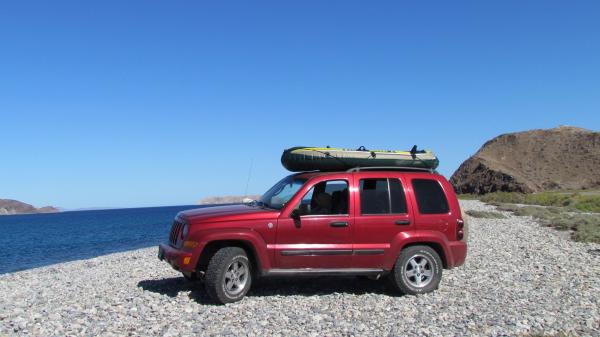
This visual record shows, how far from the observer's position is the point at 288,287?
30.1ft

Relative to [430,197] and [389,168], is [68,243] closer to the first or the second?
[389,168]

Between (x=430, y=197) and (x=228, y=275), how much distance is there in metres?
3.64

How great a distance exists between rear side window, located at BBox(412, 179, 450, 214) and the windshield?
1980 millimetres

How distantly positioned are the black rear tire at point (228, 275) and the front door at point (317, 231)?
54cm

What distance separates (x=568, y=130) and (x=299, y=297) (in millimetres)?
103308

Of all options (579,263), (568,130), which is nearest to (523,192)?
(568,130)

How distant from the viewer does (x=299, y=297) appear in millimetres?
8383

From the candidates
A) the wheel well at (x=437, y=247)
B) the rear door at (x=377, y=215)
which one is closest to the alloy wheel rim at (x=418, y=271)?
the wheel well at (x=437, y=247)

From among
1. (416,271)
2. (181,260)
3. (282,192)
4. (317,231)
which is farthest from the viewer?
(282,192)

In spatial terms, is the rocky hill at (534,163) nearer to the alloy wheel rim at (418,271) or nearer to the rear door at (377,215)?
the alloy wheel rim at (418,271)

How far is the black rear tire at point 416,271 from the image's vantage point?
8.50 metres

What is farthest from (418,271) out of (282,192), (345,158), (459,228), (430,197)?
(282,192)

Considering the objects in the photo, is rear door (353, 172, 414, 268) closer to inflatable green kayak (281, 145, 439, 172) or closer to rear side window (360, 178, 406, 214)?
rear side window (360, 178, 406, 214)

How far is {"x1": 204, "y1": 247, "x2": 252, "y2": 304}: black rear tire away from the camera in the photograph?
7.61 metres
